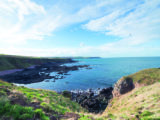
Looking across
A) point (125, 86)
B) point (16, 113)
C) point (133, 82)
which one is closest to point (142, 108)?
point (16, 113)

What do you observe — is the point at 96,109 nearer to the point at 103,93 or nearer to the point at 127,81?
the point at 103,93

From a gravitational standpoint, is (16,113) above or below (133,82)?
above

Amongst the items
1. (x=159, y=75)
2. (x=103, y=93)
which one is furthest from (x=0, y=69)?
(x=159, y=75)

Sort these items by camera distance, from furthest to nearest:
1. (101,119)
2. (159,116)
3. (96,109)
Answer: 1. (96,109)
2. (101,119)
3. (159,116)

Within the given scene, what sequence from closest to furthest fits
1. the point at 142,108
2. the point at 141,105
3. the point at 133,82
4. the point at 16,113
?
the point at 16,113
the point at 142,108
the point at 141,105
the point at 133,82

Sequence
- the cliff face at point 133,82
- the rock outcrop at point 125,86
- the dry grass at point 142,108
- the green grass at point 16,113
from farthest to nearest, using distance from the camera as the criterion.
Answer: the rock outcrop at point 125,86
the cliff face at point 133,82
the dry grass at point 142,108
the green grass at point 16,113

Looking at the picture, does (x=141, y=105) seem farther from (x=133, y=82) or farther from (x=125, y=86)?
(x=133, y=82)

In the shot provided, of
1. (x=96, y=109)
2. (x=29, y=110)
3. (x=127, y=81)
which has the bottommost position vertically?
(x=96, y=109)

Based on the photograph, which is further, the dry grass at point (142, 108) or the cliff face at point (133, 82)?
the cliff face at point (133, 82)

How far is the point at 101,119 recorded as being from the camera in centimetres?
663

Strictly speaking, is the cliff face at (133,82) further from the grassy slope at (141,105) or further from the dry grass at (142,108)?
the dry grass at (142,108)

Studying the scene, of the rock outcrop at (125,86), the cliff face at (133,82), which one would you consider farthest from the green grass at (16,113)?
the cliff face at (133,82)

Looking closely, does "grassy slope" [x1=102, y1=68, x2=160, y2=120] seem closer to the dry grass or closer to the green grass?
the dry grass

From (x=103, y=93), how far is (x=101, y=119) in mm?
22608
